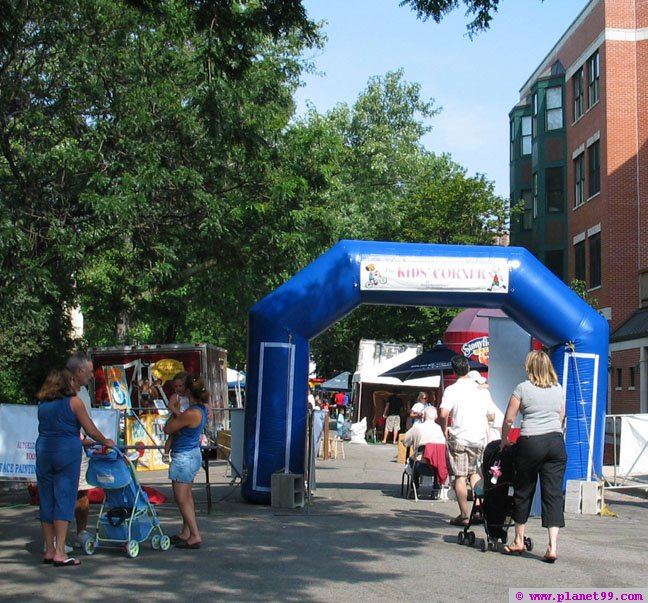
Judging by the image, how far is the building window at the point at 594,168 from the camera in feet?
115

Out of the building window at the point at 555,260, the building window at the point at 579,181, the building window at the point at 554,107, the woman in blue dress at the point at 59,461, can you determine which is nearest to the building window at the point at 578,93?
the building window at the point at 579,181

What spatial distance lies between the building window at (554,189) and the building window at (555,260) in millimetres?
1686

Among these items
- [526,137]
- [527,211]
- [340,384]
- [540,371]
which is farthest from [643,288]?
[540,371]

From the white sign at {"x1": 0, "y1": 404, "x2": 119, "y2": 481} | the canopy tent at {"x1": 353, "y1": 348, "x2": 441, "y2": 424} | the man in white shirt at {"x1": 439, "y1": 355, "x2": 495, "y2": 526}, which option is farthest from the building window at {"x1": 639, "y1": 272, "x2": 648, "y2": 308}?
the white sign at {"x1": 0, "y1": 404, "x2": 119, "y2": 481}

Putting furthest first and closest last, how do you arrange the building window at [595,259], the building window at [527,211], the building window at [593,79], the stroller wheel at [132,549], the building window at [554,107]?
the building window at [527,211], the building window at [554,107], the building window at [593,79], the building window at [595,259], the stroller wheel at [132,549]

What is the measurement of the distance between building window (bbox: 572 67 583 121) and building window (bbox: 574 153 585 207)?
1.66m

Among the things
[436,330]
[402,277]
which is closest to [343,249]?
[402,277]

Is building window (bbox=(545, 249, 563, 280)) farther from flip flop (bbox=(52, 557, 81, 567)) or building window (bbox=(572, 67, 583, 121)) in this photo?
flip flop (bbox=(52, 557, 81, 567))

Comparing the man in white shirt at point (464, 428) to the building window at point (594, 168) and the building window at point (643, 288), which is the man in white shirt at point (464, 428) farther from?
the building window at point (594, 168)

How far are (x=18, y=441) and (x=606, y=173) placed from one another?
25.4 meters

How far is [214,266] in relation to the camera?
22562 millimetres

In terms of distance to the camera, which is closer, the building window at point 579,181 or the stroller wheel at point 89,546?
the stroller wheel at point 89,546

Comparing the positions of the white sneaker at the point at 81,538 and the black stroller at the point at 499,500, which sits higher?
the black stroller at the point at 499,500

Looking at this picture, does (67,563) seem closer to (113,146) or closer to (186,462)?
(186,462)
